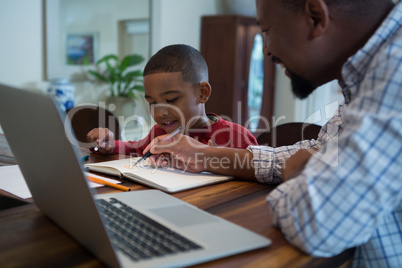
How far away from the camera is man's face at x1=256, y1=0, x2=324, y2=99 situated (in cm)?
81

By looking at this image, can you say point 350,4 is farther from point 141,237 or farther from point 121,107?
point 121,107

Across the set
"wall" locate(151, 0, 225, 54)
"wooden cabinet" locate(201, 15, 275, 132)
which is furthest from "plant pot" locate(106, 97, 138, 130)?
"wooden cabinet" locate(201, 15, 275, 132)

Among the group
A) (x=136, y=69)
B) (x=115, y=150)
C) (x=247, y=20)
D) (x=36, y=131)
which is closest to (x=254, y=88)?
(x=247, y=20)

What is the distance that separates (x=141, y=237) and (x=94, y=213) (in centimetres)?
12

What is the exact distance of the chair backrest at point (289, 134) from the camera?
4.88ft

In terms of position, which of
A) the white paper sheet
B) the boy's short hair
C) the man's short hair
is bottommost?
the white paper sheet

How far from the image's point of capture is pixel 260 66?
4715 mm

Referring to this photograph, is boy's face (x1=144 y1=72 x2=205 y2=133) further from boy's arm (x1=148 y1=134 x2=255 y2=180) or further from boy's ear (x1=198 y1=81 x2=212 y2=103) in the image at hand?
boy's arm (x1=148 y1=134 x2=255 y2=180)

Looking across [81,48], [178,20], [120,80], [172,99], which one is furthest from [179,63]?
[178,20]

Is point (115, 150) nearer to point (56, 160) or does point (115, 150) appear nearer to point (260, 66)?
point (56, 160)

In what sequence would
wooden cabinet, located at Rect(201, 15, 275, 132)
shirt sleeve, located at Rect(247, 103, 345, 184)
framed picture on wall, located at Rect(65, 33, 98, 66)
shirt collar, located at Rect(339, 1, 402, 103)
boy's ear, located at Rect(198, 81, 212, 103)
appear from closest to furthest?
shirt collar, located at Rect(339, 1, 402, 103) < shirt sleeve, located at Rect(247, 103, 345, 184) < boy's ear, located at Rect(198, 81, 212, 103) < framed picture on wall, located at Rect(65, 33, 98, 66) < wooden cabinet, located at Rect(201, 15, 275, 132)

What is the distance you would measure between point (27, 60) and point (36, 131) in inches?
106

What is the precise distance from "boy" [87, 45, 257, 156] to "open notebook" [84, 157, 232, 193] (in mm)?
294

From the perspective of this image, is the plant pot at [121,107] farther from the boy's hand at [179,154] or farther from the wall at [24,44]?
the boy's hand at [179,154]
